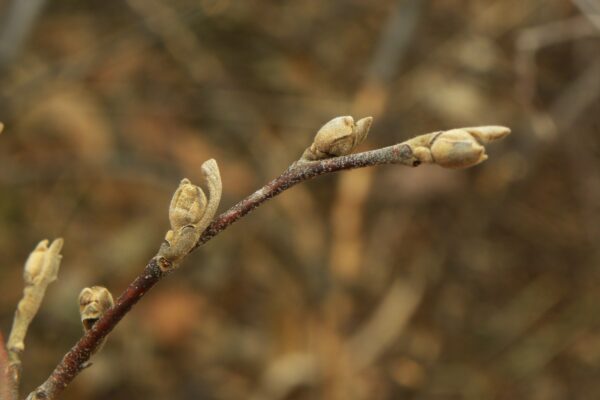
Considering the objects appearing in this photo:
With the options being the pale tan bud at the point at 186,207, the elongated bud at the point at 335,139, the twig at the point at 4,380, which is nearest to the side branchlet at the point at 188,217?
the pale tan bud at the point at 186,207

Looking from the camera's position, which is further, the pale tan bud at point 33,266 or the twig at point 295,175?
the pale tan bud at point 33,266

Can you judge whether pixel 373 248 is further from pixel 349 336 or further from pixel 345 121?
pixel 345 121

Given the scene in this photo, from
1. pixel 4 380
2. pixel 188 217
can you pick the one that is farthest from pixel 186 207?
pixel 4 380

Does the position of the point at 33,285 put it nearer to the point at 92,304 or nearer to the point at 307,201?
the point at 92,304

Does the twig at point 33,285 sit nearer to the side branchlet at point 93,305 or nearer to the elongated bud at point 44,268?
the elongated bud at point 44,268

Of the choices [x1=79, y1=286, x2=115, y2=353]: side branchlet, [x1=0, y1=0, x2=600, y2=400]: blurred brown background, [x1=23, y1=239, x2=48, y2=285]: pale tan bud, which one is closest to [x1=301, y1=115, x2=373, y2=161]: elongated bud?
[x1=79, y1=286, x2=115, y2=353]: side branchlet

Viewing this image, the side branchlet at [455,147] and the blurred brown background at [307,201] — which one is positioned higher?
the blurred brown background at [307,201]

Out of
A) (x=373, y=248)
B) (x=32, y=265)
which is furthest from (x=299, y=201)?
(x=32, y=265)
